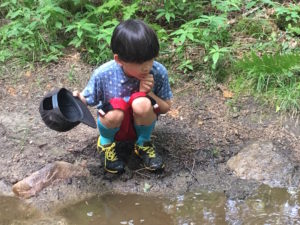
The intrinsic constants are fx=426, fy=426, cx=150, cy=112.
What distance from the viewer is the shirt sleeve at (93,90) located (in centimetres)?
279

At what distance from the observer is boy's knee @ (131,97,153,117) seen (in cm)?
266

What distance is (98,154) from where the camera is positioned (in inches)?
126

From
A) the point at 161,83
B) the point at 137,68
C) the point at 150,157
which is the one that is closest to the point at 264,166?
the point at 150,157

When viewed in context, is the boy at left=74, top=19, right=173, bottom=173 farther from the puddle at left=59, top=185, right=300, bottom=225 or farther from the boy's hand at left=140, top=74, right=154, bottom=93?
the puddle at left=59, top=185, right=300, bottom=225

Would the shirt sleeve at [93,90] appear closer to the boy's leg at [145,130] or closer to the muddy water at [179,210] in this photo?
the boy's leg at [145,130]

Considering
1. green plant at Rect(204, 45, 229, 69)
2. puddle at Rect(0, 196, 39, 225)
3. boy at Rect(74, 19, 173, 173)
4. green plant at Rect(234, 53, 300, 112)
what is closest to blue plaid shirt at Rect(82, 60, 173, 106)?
boy at Rect(74, 19, 173, 173)

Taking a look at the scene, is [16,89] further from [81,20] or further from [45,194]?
[45,194]

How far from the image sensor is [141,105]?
2.66 m

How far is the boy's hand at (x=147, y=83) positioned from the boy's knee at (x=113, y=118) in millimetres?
212

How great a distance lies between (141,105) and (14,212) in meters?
1.05

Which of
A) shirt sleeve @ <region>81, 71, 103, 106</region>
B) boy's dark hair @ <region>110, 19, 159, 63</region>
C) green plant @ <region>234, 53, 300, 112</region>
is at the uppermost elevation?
boy's dark hair @ <region>110, 19, 159, 63</region>

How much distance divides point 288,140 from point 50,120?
181 centimetres

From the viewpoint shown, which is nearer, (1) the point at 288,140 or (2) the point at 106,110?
(2) the point at 106,110

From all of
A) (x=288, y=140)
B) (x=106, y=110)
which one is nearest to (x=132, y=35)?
(x=106, y=110)
